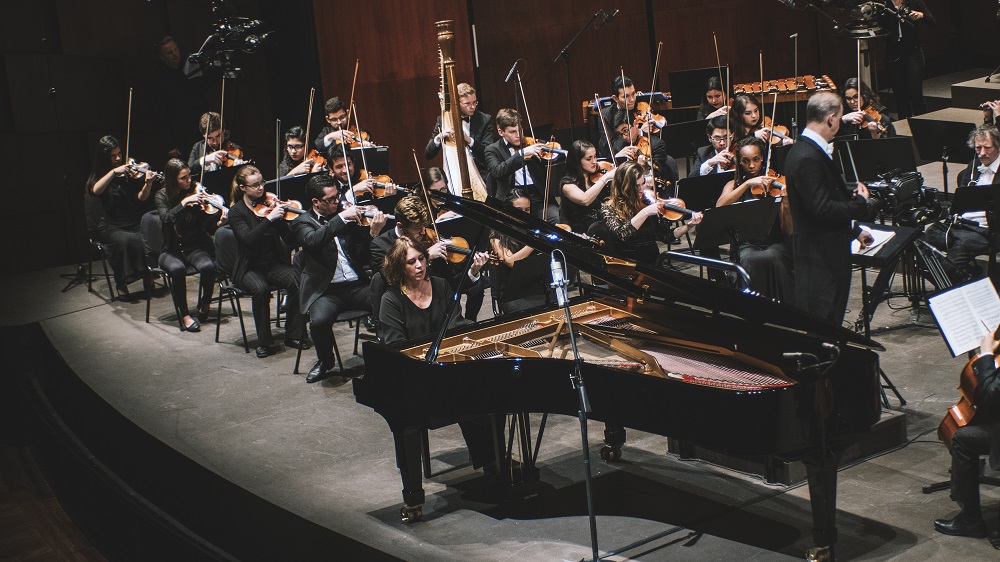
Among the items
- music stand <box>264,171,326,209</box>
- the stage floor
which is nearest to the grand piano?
the stage floor

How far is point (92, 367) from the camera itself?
24.2ft

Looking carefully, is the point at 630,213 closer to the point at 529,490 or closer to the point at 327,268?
the point at 327,268

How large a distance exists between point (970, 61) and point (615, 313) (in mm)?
10945

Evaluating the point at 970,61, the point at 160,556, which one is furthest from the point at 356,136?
the point at 970,61

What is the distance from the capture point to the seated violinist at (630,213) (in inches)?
266

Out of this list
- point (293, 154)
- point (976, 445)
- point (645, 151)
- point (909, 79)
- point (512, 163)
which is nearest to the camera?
point (976, 445)

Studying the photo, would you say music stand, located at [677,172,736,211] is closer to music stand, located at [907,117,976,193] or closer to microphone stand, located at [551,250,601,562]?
music stand, located at [907,117,976,193]

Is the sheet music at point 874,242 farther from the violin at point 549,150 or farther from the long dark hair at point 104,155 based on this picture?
the long dark hair at point 104,155

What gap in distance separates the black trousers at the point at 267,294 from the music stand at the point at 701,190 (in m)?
2.64

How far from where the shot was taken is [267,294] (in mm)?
7332

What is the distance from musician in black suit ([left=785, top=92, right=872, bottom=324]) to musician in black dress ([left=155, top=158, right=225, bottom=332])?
438 centimetres

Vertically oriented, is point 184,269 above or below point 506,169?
below

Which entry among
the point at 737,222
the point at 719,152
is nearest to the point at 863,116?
the point at 719,152

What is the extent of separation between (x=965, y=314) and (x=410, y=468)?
93.2 inches
